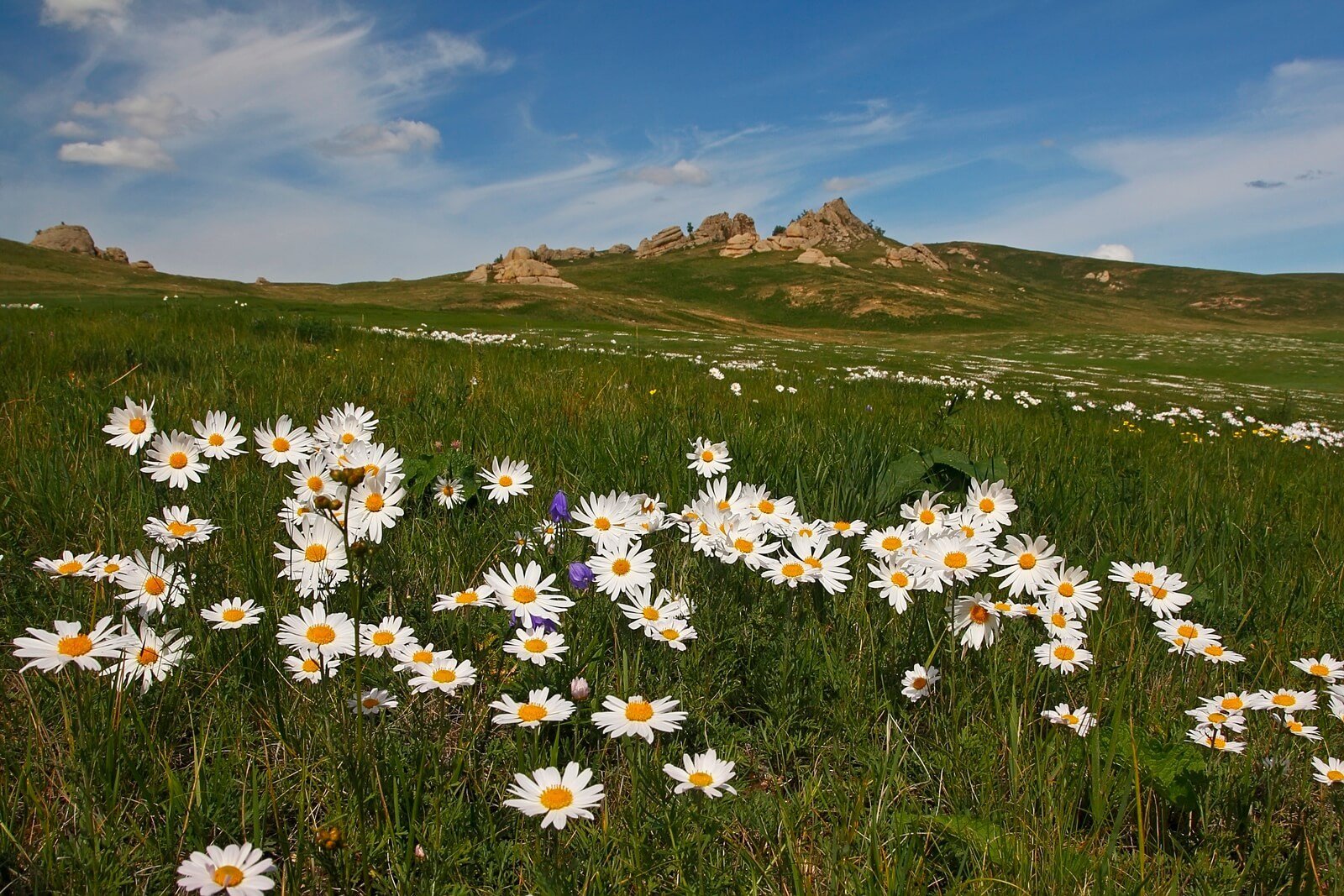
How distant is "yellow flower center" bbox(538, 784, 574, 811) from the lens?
1.23 meters

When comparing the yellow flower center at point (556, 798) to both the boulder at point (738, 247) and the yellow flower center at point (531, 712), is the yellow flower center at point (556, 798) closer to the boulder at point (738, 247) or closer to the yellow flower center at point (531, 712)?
the yellow flower center at point (531, 712)

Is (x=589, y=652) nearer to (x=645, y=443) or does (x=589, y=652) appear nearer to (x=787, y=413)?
(x=645, y=443)

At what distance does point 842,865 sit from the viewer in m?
1.40

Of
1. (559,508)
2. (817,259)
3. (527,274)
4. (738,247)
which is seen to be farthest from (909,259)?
(559,508)

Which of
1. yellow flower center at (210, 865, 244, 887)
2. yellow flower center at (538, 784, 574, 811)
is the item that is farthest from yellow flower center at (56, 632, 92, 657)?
yellow flower center at (538, 784, 574, 811)

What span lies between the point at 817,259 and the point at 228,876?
149 m

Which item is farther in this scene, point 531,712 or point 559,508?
point 559,508

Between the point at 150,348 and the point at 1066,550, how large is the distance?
723 centimetres

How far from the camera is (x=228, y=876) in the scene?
105 centimetres

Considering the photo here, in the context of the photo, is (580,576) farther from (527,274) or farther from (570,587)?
(527,274)

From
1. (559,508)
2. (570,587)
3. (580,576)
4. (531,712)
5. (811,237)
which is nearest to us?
(531,712)

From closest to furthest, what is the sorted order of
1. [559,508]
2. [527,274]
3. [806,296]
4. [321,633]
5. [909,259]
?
[321,633] < [559,508] < [806,296] < [527,274] < [909,259]

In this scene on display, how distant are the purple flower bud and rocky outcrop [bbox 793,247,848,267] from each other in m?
143

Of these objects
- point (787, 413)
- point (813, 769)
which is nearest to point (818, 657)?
point (813, 769)
